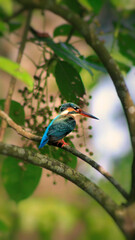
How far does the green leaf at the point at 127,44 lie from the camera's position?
3008 mm

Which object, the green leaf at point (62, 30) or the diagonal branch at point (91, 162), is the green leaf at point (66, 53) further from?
the diagonal branch at point (91, 162)

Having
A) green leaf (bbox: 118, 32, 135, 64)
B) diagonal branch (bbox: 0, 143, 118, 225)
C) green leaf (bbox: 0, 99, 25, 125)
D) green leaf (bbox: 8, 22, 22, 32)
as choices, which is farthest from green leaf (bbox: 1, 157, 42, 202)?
green leaf (bbox: 118, 32, 135, 64)

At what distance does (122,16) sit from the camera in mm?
3051

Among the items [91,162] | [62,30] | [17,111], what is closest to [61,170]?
[91,162]

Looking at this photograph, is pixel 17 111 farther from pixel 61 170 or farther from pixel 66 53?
pixel 61 170

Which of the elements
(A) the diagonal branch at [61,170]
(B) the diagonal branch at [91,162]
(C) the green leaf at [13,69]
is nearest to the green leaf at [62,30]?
(B) the diagonal branch at [91,162]

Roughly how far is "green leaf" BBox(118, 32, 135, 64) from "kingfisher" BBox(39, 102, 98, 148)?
93 centimetres

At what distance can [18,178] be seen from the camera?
2387 mm

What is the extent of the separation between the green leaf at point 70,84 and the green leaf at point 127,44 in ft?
2.74

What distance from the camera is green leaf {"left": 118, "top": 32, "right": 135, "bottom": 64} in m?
3.01

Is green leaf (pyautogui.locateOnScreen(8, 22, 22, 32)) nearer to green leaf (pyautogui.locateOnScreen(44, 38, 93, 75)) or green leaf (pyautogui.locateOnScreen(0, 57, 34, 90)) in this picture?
green leaf (pyautogui.locateOnScreen(44, 38, 93, 75))

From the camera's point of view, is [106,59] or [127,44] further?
[127,44]

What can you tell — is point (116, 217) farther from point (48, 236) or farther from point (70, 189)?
point (70, 189)

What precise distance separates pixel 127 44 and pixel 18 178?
1398 millimetres
